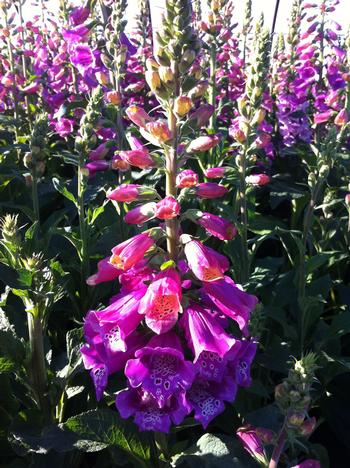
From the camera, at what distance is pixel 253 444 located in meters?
1.68

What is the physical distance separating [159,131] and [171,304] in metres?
0.57

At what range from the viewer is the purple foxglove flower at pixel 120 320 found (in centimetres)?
167

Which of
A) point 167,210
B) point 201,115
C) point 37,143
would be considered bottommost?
point 37,143

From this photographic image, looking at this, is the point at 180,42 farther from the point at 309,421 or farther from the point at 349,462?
the point at 349,462

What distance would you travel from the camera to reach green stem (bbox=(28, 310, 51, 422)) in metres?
2.03

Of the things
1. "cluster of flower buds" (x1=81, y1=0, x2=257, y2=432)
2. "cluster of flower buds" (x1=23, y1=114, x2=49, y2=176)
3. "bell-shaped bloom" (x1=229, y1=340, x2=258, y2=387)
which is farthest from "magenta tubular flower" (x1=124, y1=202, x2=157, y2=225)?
"cluster of flower buds" (x1=23, y1=114, x2=49, y2=176)

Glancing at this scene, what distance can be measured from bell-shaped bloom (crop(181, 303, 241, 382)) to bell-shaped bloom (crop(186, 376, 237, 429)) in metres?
0.04

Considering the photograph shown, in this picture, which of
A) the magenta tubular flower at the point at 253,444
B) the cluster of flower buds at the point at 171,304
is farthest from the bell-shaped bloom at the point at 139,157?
the magenta tubular flower at the point at 253,444

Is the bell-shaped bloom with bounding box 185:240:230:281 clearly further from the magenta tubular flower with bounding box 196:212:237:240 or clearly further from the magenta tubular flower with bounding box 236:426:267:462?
the magenta tubular flower with bounding box 236:426:267:462

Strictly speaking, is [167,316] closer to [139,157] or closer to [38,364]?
[139,157]

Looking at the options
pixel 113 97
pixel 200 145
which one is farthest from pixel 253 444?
pixel 113 97

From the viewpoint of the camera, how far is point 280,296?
3141 mm

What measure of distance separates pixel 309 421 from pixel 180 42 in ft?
4.22

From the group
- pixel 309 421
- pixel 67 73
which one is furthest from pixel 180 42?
pixel 67 73
